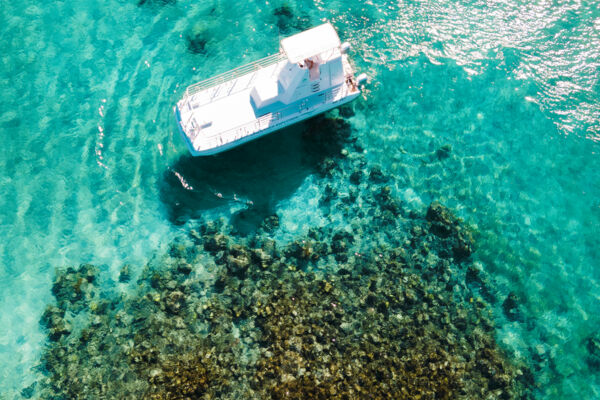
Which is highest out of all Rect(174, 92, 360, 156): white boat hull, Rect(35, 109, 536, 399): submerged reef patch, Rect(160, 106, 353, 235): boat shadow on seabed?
Rect(174, 92, 360, 156): white boat hull

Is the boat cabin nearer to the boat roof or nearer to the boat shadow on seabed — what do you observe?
the boat roof

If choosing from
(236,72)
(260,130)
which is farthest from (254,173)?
(236,72)

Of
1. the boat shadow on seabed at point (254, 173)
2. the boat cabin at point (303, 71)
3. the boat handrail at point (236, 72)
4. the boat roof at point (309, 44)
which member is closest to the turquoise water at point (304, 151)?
the boat shadow on seabed at point (254, 173)

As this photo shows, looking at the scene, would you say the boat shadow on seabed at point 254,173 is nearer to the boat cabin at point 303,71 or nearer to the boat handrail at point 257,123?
the boat handrail at point 257,123

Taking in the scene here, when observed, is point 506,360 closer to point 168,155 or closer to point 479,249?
point 479,249

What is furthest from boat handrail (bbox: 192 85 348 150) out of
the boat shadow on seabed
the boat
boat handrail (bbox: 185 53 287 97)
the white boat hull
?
boat handrail (bbox: 185 53 287 97)
